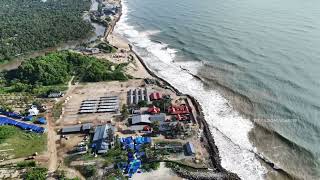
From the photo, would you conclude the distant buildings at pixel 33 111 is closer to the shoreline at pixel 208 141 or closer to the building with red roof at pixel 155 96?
the building with red roof at pixel 155 96

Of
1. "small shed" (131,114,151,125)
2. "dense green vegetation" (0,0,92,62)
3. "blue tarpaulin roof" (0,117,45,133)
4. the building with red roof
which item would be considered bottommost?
"blue tarpaulin roof" (0,117,45,133)

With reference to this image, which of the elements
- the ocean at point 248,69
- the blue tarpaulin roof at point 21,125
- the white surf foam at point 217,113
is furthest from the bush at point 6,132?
the ocean at point 248,69

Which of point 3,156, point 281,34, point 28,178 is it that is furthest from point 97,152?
point 281,34

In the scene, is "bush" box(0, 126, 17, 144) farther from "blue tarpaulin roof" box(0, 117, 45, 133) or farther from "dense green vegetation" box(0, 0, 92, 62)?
"dense green vegetation" box(0, 0, 92, 62)

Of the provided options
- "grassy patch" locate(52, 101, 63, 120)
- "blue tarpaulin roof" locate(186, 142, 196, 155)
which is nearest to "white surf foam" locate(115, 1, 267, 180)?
"blue tarpaulin roof" locate(186, 142, 196, 155)

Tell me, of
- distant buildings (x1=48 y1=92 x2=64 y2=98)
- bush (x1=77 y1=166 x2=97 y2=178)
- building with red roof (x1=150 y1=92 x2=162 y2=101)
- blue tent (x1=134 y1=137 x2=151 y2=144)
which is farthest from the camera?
distant buildings (x1=48 y1=92 x2=64 y2=98)

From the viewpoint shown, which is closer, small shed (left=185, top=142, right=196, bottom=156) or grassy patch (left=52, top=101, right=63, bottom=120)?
small shed (left=185, top=142, right=196, bottom=156)

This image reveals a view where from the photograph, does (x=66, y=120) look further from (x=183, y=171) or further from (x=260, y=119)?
(x=260, y=119)

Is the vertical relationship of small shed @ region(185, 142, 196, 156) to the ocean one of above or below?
below
